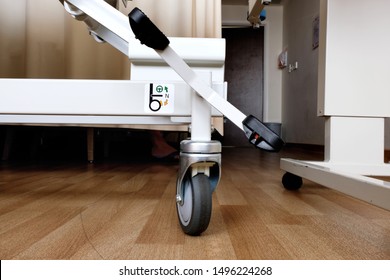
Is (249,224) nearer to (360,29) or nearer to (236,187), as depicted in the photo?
(236,187)

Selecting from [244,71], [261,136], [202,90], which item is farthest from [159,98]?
[244,71]

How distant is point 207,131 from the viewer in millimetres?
642

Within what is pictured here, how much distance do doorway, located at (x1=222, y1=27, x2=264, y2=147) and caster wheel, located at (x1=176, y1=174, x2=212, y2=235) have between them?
4447 millimetres

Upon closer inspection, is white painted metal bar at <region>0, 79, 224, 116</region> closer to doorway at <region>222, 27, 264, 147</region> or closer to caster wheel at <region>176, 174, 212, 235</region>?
caster wheel at <region>176, 174, 212, 235</region>

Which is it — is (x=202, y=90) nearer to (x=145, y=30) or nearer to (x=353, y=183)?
(x=145, y=30)

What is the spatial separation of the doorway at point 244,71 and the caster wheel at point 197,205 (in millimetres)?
4447

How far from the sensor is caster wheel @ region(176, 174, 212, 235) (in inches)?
22.9

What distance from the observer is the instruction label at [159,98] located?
0.72 m

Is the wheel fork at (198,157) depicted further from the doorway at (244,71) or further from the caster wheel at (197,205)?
the doorway at (244,71)

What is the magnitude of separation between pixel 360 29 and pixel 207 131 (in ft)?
2.16

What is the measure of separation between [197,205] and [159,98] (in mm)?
248

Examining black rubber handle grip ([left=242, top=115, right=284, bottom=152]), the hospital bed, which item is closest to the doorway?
the hospital bed

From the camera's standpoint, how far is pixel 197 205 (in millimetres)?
578

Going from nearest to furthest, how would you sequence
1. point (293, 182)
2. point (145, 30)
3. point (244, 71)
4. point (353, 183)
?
point (145, 30), point (353, 183), point (293, 182), point (244, 71)
